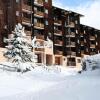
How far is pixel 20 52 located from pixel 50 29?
33438mm

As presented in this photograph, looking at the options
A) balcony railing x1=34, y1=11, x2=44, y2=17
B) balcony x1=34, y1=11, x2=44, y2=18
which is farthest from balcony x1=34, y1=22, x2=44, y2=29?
balcony railing x1=34, y1=11, x2=44, y2=17

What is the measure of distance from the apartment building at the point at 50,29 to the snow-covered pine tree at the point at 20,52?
1777 cm

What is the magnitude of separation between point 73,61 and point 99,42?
21135 millimetres

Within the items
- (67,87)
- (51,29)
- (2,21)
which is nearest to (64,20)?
(51,29)

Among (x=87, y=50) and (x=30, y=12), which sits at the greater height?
(x=30, y=12)

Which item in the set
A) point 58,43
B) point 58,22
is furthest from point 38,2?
point 58,43

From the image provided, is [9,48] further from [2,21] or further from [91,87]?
[91,87]

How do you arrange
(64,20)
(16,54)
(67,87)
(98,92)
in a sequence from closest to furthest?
(98,92) < (67,87) < (16,54) < (64,20)

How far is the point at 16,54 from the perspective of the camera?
156 feet

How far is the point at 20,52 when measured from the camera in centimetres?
4725

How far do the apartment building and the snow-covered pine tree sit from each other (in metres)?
17.8

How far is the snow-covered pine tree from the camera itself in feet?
151

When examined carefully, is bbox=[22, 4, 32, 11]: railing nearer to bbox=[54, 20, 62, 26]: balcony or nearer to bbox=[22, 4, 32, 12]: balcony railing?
bbox=[22, 4, 32, 12]: balcony railing

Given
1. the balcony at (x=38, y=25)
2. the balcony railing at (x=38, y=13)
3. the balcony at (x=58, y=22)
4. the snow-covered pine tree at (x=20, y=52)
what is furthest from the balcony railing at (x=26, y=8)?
the snow-covered pine tree at (x=20, y=52)
